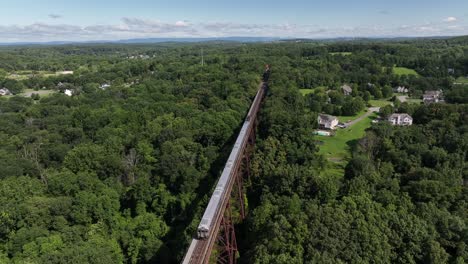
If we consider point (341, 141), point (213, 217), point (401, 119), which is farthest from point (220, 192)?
point (401, 119)

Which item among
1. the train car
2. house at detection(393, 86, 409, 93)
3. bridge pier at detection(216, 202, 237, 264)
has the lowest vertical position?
bridge pier at detection(216, 202, 237, 264)

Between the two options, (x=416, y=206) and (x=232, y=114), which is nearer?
(x=416, y=206)

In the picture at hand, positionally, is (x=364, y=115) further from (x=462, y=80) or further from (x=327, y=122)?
(x=462, y=80)

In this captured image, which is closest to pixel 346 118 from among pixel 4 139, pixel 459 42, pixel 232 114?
pixel 232 114

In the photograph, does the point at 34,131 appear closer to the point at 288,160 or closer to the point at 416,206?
the point at 288,160

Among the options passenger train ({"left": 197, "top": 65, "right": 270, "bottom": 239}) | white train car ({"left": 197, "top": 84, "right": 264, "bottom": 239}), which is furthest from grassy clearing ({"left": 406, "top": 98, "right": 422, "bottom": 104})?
white train car ({"left": 197, "top": 84, "right": 264, "bottom": 239})

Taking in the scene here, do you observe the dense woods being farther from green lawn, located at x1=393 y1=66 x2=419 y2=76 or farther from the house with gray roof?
green lawn, located at x1=393 y1=66 x2=419 y2=76
